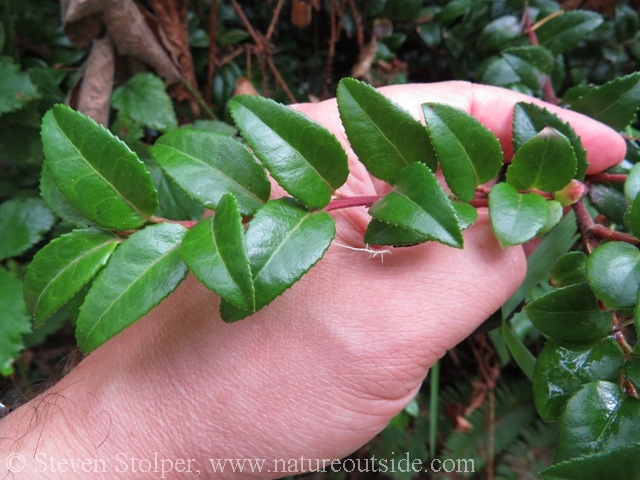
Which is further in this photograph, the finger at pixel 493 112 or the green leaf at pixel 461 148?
the finger at pixel 493 112

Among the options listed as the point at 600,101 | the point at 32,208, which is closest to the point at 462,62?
the point at 600,101

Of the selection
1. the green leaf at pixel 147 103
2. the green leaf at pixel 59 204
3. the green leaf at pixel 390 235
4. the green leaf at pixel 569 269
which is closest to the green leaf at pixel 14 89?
the green leaf at pixel 147 103

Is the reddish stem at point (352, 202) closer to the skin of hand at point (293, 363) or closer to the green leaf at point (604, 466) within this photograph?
the skin of hand at point (293, 363)

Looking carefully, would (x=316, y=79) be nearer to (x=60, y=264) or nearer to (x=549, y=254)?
(x=549, y=254)

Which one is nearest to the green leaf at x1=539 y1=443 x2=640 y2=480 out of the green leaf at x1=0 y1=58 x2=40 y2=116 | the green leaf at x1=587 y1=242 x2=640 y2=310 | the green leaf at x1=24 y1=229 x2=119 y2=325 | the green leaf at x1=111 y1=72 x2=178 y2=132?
the green leaf at x1=587 y1=242 x2=640 y2=310

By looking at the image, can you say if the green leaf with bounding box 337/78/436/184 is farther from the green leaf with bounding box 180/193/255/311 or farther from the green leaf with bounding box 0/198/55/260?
the green leaf with bounding box 0/198/55/260
